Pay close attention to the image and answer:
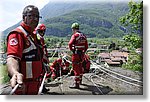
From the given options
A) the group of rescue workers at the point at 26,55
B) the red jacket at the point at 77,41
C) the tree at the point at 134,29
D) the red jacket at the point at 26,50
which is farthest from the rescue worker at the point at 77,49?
the red jacket at the point at 26,50

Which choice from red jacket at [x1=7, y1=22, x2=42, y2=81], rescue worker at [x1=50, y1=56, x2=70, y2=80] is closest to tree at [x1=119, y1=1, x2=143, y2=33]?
rescue worker at [x1=50, y1=56, x2=70, y2=80]

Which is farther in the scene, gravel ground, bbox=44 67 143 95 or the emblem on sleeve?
gravel ground, bbox=44 67 143 95

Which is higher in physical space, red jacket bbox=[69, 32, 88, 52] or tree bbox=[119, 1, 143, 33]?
tree bbox=[119, 1, 143, 33]

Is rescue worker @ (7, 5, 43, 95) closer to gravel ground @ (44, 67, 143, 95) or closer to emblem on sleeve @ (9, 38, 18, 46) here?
emblem on sleeve @ (9, 38, 18, 46)

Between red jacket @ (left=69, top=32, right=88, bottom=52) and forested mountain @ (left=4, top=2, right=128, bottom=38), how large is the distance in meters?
0.04

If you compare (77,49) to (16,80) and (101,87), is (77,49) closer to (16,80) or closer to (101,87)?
(101,87)

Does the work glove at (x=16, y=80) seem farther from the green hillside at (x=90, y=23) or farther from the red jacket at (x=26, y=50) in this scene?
the green hillside at (x=90, y=23)

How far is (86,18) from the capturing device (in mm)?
2318

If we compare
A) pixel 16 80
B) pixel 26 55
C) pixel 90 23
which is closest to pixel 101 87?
pixel 90 23

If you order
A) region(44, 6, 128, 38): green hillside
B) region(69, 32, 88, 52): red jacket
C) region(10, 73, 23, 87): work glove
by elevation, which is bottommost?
region(10, 73, 23, 87): work glove

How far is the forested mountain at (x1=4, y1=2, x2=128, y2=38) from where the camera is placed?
227 cm

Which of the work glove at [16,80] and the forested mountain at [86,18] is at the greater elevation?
the forested mountain at [86,18]

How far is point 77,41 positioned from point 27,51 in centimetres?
103

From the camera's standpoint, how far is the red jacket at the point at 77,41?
89.4 inches
